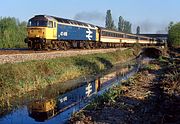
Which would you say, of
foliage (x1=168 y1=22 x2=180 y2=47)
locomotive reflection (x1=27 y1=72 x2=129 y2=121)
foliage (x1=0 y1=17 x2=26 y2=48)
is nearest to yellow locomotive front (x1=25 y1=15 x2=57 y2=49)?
locomotive reflection (x1=27 y1=72 x2=129 y2=121)

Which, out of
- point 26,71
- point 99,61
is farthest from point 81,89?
point 99,61

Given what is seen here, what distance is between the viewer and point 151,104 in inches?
731

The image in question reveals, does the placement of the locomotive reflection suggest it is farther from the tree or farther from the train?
the tree

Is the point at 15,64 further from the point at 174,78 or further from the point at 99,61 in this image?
the point at 99,61

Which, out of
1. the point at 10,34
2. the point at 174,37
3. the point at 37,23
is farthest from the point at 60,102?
the point at 174,37

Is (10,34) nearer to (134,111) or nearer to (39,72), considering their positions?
(39,72)

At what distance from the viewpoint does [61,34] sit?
4247 cm

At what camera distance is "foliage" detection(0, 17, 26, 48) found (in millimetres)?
69606

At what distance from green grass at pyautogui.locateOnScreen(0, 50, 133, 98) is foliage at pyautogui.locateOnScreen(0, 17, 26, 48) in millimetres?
30235

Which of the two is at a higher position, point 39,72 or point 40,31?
point 40,31

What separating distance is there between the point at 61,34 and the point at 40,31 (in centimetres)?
441

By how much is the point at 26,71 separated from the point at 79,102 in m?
5.25

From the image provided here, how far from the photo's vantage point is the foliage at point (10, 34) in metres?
69.6

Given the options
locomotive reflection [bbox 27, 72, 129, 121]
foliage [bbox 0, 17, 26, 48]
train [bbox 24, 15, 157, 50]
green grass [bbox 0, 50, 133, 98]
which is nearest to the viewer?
locomotive reflection [bbox 27, 72, 129, 121]
